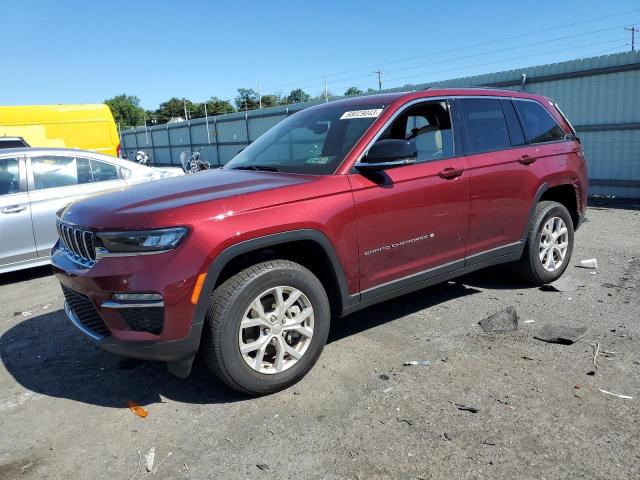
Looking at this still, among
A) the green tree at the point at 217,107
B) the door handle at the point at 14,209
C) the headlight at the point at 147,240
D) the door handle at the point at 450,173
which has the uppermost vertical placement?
the green tree at the point at 217,107

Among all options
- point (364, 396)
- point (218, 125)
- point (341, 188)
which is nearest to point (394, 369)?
point (364, 396)

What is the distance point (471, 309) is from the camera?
4570mm

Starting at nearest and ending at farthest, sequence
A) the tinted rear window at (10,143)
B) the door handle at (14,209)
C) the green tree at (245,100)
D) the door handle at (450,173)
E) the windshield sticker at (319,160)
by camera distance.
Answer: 1. the windshield sticker at (319,160)
2. the door handle at (450,173)
3. the door handle at (14,209)
4. the tinted rear window at (10,143)
5. the green tree at (245,100)

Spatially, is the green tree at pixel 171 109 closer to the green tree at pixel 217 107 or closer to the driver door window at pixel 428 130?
the green tree at pixel 217 107

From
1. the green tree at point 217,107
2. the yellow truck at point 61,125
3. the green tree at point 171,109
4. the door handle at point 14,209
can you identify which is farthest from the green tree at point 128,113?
the door handle at point 14,209

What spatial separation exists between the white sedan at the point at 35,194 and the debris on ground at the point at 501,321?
4157 millimetres

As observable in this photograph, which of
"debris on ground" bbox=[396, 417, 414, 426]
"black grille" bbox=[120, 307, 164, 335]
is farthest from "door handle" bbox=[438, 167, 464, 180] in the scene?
"black grille" bbox=[120, 307, 164, 335]

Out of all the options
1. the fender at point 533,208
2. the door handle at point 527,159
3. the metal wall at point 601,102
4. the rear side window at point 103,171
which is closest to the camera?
the door handle at point 527,159

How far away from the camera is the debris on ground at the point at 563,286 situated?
5.02m

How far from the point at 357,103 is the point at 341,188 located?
1040mm

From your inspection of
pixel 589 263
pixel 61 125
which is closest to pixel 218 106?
pixel 61 125

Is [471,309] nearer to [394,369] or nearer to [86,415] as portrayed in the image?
[394,369]

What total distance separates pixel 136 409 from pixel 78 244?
109 centimetres

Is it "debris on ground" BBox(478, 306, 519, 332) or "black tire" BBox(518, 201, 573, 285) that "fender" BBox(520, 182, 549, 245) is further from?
"debris on ground" BBox(478, 306, 519, 332)
